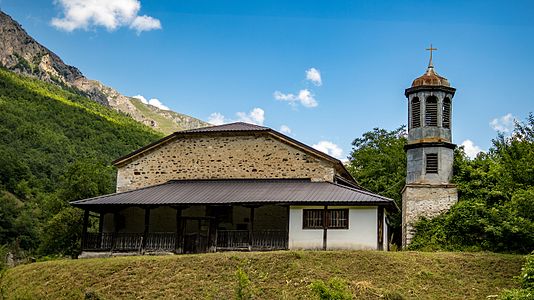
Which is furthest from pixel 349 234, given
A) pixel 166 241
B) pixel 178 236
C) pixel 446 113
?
pixel 446 113

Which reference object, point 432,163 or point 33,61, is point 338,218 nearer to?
point 432,163

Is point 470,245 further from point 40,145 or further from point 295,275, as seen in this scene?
point 40,145

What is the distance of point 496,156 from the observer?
118 feet

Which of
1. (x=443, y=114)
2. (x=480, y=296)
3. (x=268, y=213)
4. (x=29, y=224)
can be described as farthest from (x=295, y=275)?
(x=29, y=224)

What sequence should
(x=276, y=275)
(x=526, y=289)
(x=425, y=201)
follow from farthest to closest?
(x=425, y=201) < (x=276, y=275) < (x=526, y=289)

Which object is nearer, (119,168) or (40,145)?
(119,168)

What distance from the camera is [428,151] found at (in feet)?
99.1

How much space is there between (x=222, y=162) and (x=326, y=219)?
6939mm

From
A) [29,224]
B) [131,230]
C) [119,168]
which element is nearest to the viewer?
[131,230]

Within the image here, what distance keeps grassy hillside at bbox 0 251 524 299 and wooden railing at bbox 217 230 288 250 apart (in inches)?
123

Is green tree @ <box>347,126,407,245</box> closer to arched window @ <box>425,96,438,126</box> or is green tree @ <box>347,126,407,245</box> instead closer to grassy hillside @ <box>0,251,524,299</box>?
arched window @ <box>425,96,438,126</box>

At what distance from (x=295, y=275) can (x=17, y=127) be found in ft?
152

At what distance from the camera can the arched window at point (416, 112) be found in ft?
101

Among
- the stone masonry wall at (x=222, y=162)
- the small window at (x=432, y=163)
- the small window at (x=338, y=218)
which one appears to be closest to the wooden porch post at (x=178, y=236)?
the stone masonry wall at (x=222, y=162)
